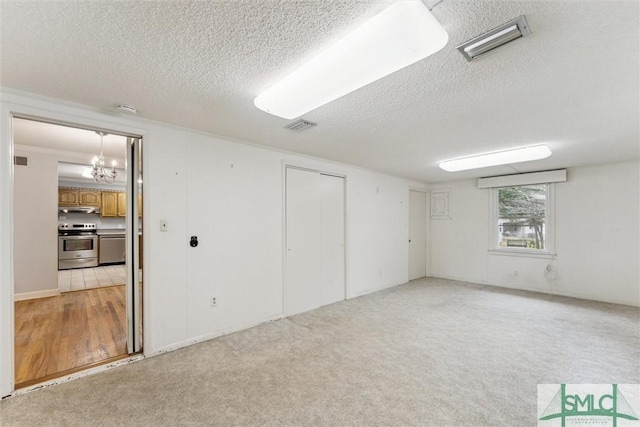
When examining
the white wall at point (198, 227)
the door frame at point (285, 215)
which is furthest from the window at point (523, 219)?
the white wall at point (198, 227)

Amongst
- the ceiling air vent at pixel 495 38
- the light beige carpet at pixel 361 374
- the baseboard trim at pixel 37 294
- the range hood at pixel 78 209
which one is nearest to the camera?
the ceiling air vent at pixel 495 38

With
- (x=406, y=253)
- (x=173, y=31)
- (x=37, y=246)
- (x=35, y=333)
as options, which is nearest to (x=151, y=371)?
(x=35, y=333)

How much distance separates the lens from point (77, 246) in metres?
6.93

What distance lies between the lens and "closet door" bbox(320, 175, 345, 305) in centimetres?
430

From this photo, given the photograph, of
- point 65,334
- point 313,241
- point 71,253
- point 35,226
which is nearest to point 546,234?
point 313,241

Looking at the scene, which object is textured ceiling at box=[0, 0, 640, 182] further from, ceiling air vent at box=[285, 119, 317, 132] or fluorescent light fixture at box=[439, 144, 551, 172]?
fluorescent light fixture at box=[439, 144, 551, 172]

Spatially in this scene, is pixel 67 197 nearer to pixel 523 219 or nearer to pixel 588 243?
pixel 523 219

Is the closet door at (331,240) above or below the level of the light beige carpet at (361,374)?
above

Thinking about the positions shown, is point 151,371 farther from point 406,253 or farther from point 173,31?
point 406,253

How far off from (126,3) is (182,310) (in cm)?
261

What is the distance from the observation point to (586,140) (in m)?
3.19

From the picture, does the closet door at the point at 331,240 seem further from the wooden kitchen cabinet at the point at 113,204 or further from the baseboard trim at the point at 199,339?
the wooden kitchen cabinet at the point at 113,204

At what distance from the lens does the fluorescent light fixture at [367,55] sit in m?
1.18

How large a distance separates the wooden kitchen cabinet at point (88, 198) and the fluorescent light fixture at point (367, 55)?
809 centimetres
